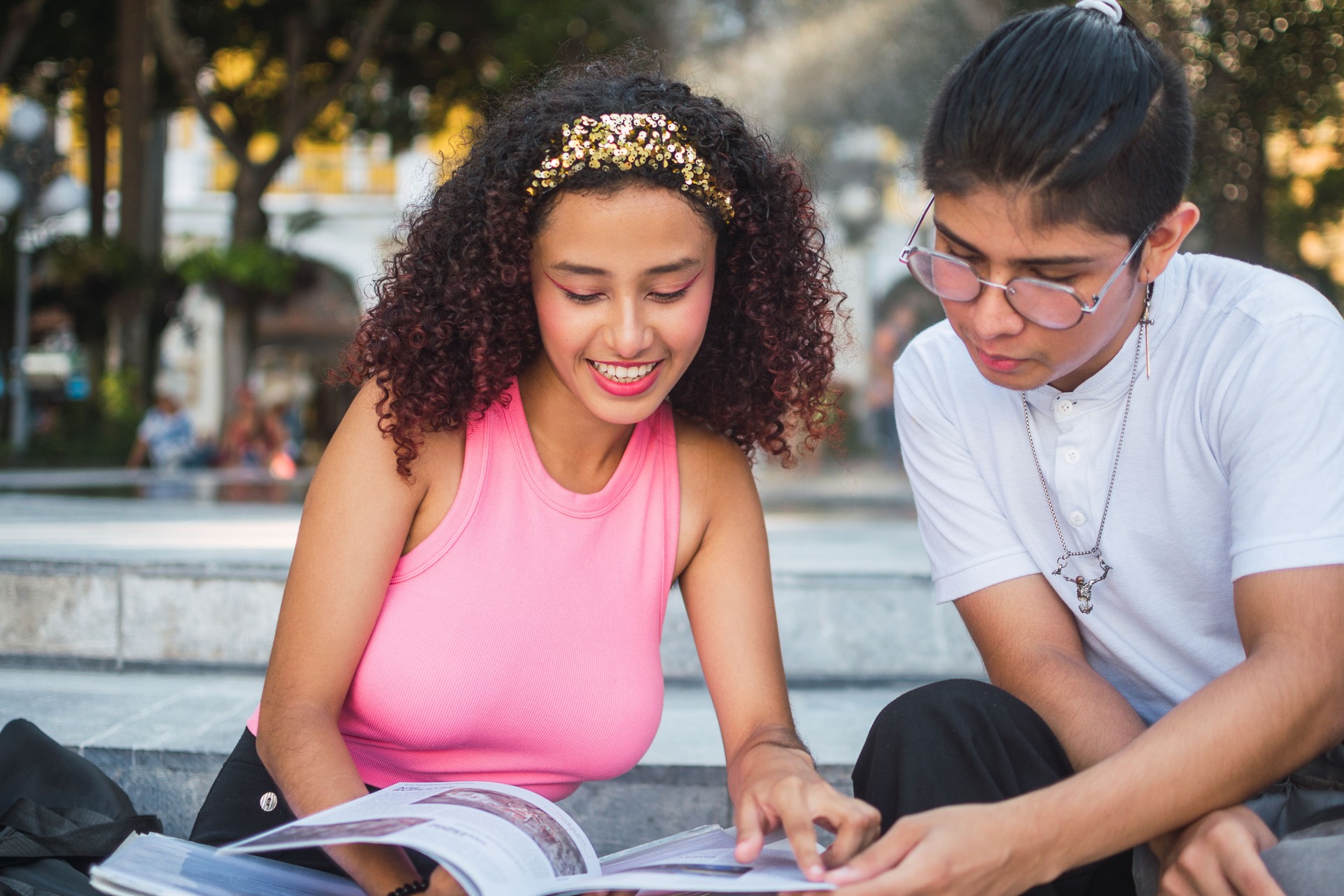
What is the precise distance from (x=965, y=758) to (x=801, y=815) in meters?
0.25

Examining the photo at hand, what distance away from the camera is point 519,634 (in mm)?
1971

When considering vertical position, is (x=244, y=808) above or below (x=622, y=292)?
below

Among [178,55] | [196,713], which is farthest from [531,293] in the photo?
[178,55]

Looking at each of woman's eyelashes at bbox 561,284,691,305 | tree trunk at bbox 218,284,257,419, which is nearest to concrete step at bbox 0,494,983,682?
woman's eyelashes at bbox 561,284,691,305

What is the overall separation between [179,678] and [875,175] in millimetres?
15459

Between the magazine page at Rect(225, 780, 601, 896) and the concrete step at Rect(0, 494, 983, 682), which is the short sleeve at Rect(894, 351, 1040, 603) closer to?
the magazine page at Rect(225, 780, 601, 896)

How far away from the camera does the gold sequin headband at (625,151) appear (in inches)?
76.6

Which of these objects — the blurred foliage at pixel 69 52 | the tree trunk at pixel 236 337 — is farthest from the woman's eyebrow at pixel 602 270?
the blurred foliage at pixel 69 52

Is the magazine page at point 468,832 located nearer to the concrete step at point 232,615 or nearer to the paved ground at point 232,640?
the paved ground at point 232,640

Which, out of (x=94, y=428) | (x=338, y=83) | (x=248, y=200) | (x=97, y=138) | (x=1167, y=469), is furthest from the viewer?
(x=97, y=138)

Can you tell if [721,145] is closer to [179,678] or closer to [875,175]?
[179,678]

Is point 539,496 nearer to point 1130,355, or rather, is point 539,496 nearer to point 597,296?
point 597,296

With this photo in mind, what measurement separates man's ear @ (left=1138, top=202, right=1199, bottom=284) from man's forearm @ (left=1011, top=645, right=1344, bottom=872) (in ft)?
1.93

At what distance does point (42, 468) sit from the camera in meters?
11.3
